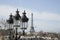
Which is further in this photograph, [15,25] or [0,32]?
[0,32]

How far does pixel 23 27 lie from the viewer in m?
22.3

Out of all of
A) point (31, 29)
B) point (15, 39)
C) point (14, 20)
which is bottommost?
point (31, 29)

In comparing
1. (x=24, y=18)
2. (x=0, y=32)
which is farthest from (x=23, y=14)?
(x=0, y=32)

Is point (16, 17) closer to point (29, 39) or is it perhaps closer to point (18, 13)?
point (18, 13)

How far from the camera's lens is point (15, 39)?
22.1 meters

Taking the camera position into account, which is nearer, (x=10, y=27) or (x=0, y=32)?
(x=10, y=27)

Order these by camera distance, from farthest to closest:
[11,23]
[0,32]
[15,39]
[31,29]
→ [31,29], [0,32], [11,23], [15,39]

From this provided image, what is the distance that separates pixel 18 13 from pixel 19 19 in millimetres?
512

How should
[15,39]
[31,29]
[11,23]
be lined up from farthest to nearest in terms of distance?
[31,29] < [11,23] < [15,39]

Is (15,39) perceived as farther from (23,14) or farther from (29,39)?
(29,39)

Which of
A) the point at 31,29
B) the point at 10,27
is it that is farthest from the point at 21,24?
the point at 31,29

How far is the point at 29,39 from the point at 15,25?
210 feet

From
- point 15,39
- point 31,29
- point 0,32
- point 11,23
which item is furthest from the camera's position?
point 31,29

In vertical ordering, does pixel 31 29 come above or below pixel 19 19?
below
